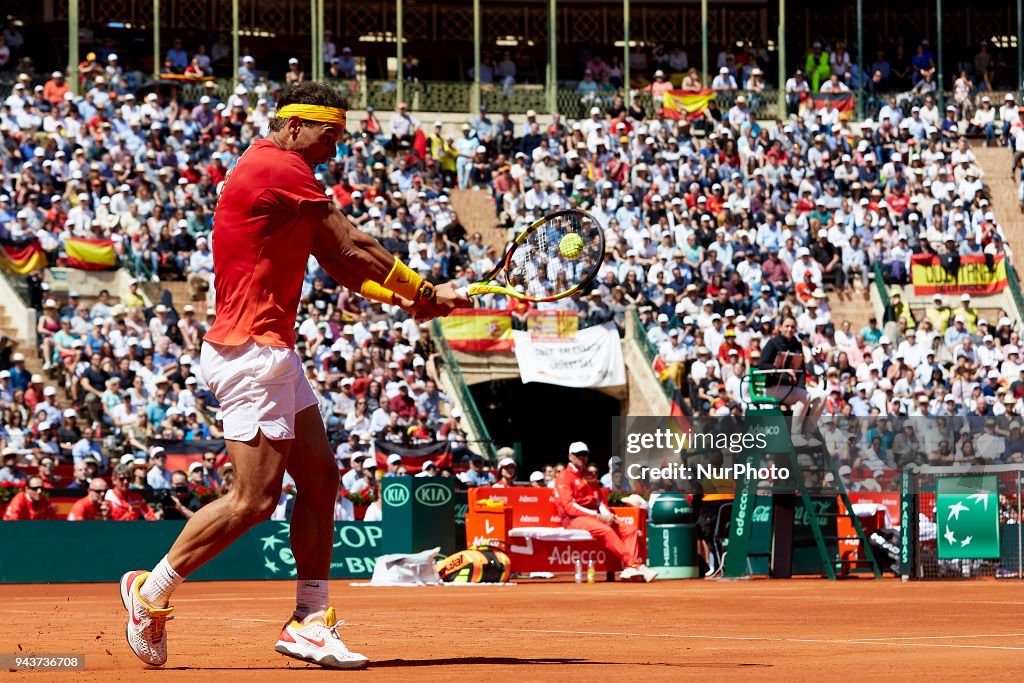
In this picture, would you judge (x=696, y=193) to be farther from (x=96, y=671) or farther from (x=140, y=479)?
(x=96, y=671)

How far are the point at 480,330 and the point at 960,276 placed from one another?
9.06 meters

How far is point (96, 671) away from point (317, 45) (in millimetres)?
31997

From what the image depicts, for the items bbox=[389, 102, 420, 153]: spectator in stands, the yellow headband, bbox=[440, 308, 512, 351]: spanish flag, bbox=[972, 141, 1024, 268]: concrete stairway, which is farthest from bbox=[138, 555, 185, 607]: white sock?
bbox=[972, 141, 1024, 268]: concrete stairway

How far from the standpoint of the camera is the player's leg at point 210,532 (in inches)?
280

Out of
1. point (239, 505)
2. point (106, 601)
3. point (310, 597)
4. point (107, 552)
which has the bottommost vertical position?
point (107, 552)

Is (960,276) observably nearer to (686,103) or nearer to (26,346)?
(686,103)

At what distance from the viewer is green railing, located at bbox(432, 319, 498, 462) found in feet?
83.1

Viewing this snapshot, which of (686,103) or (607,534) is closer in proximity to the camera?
(607,534)

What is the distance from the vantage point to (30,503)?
66.6 feet

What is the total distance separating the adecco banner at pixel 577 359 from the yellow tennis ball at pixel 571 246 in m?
19.1

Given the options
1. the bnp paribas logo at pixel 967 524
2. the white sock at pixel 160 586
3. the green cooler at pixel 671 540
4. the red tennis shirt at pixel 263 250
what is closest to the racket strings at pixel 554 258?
the red tennis shirt at pixel 263 250

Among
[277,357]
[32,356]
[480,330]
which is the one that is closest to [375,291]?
[277,357]

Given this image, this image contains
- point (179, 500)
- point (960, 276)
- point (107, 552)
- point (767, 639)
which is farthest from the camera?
point (960, 276)

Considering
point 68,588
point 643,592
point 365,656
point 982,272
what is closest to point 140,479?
point 68,588
